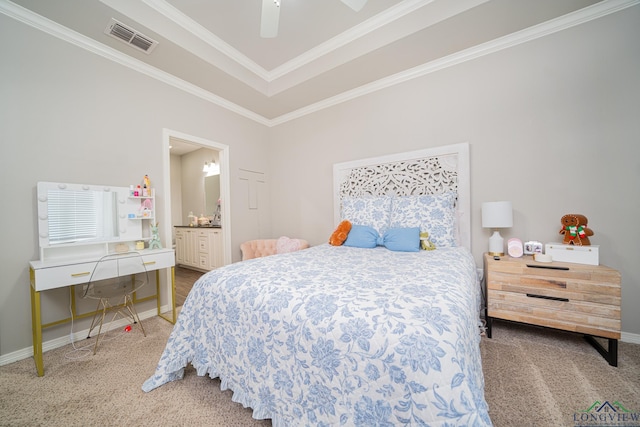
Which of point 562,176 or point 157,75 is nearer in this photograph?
point 562,176

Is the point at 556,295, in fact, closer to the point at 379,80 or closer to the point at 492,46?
the point at 492,46

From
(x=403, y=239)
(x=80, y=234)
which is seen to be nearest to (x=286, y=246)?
(x=403, y=239)

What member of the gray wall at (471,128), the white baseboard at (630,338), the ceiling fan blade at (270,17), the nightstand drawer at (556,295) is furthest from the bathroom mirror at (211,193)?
the white baseboard at (630,338)

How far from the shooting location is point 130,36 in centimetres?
217

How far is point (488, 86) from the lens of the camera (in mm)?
2391

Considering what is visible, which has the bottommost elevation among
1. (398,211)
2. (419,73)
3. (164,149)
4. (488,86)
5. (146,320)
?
(146,320)

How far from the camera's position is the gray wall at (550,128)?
6.22ft

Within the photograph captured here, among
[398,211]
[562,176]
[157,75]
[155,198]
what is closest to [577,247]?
[562,176]

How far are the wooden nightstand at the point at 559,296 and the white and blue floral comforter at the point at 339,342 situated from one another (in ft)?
2.17

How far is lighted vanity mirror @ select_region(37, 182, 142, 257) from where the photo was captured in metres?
1.98

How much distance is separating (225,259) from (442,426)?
3.29 metres

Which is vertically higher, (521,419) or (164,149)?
(164,149)

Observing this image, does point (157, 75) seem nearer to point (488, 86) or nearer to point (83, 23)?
point (83, 23)

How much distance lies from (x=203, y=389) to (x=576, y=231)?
298 centimetres
